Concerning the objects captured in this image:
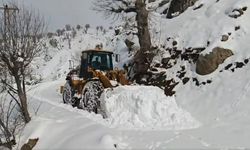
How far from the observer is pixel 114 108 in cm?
1538

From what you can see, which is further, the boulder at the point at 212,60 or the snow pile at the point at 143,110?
A: the boulder at the point at 212,60

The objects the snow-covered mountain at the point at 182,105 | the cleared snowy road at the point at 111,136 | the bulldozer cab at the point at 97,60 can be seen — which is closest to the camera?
the cleared snowy road at the point at 111,136

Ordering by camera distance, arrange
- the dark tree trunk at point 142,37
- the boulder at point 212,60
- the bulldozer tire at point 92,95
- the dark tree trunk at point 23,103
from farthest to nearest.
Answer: the dark tree trunk at point 142,37 → the dark tree trunk at point 23,103 → the boulder at point 212,60 → the bulldozer tire at point 92,95

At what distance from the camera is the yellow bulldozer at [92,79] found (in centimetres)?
1691

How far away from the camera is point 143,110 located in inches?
569

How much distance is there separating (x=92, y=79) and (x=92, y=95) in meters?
0.74

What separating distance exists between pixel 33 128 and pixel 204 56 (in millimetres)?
7408

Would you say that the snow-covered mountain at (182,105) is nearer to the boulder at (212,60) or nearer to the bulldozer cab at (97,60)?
the boulder at (212,60)

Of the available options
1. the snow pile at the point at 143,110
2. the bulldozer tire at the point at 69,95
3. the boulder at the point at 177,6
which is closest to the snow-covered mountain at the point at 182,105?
the snow pile at the point at 143,110

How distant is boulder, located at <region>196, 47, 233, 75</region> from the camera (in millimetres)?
17352

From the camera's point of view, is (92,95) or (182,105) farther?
(92,95)

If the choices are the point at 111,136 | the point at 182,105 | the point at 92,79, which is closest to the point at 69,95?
the point at 92,79

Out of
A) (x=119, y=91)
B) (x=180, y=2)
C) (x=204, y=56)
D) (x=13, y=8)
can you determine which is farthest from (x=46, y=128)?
(x=180, y=2)

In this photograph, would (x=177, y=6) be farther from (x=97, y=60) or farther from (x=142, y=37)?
(x=97, y=60)
